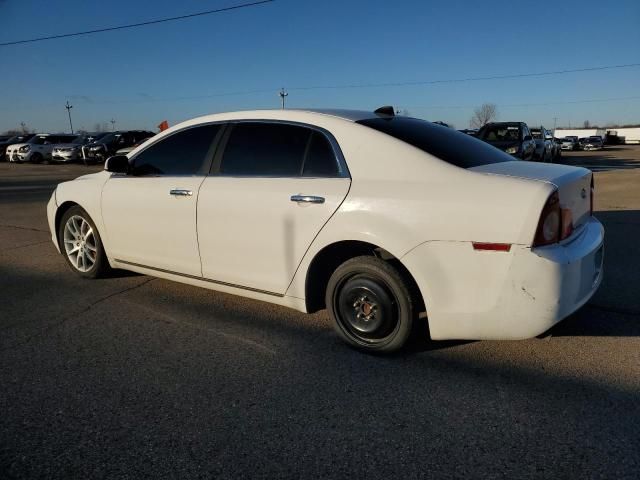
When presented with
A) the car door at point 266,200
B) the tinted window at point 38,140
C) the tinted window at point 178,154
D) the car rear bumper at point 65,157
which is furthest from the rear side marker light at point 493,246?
the tinted window at point 38,140

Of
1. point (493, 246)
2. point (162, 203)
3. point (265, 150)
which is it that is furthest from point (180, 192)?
point (493, 246)

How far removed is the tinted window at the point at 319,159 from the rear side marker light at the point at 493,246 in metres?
1.03

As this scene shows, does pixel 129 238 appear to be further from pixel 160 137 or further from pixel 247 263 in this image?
pixel 247 263

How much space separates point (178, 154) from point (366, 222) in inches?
75.6

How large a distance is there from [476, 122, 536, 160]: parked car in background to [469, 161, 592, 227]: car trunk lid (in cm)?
1265

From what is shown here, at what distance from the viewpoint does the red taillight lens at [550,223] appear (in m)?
2.70

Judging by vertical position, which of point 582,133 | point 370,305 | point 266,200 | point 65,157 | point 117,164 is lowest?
point 582,133

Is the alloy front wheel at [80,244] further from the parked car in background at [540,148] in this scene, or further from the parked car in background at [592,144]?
the parked car in background at [592,144]

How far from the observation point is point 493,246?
275 centimetres

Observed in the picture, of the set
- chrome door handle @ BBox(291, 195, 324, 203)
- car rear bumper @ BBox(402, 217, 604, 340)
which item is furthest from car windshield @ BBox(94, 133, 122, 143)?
car rear bumper @ BBox(402, 217, 604, 340)

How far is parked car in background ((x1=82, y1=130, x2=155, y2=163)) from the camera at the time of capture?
83.4ft

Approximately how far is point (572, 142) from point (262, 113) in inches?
2031

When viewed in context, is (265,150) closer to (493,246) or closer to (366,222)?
→ (366,222)

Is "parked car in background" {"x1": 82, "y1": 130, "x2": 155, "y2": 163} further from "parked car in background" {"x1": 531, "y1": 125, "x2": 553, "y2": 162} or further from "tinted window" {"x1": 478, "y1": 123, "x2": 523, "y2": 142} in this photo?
"parked car in background" {"x1": 531, "y1": 125, "x2": 553, "y2": 162}
